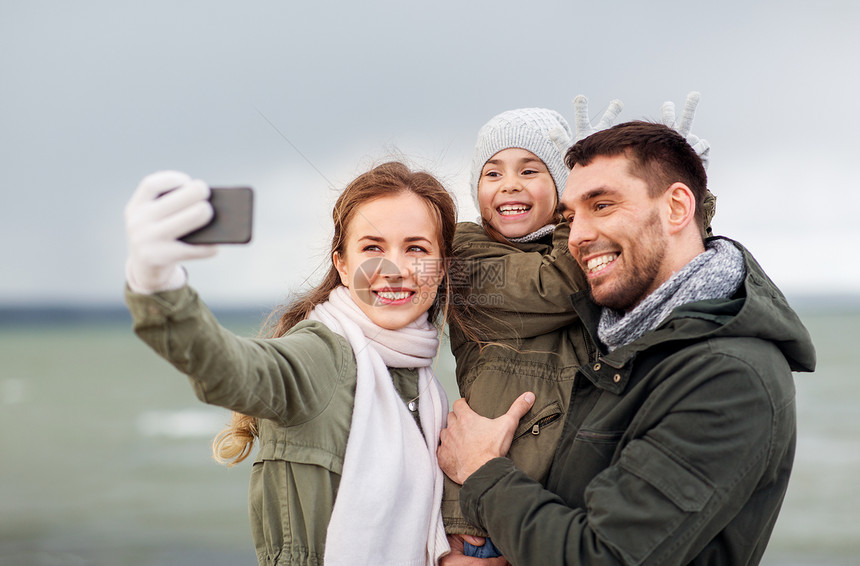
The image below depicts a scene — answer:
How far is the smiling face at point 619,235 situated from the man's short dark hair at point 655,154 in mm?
33

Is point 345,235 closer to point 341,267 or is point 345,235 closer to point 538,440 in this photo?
point 341,267

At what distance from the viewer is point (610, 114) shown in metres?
2.76

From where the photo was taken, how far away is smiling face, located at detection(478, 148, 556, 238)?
9.43 feet

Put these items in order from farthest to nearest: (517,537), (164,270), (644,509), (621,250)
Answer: (621,250) → (517,537) → (644,509) → (164,270)

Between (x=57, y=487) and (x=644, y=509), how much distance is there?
31.6 feet

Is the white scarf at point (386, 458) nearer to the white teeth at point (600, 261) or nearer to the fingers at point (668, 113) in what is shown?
the white teeth at point (600, 261)

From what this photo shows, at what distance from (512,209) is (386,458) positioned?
120 centimetres

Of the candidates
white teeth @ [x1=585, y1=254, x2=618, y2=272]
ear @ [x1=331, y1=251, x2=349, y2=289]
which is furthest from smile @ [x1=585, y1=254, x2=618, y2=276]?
ear @ [x1=331, y1=251, x2=349, y2=289]

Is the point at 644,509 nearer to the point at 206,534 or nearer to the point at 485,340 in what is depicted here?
the point at 485,340

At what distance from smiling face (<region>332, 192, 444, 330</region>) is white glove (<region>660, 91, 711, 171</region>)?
1022mm

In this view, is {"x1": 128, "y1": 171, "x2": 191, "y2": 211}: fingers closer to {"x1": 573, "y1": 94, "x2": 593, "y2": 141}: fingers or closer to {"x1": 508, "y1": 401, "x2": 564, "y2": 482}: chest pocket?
{"x1": 508, "y1": 401, "x2": 564, "y2": 482}: chest pocket

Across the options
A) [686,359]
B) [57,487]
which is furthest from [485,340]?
[57,487]

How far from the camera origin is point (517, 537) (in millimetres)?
1995

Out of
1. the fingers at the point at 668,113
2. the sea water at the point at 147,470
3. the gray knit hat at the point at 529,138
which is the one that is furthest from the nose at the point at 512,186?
the sea water at the point at 147,470
